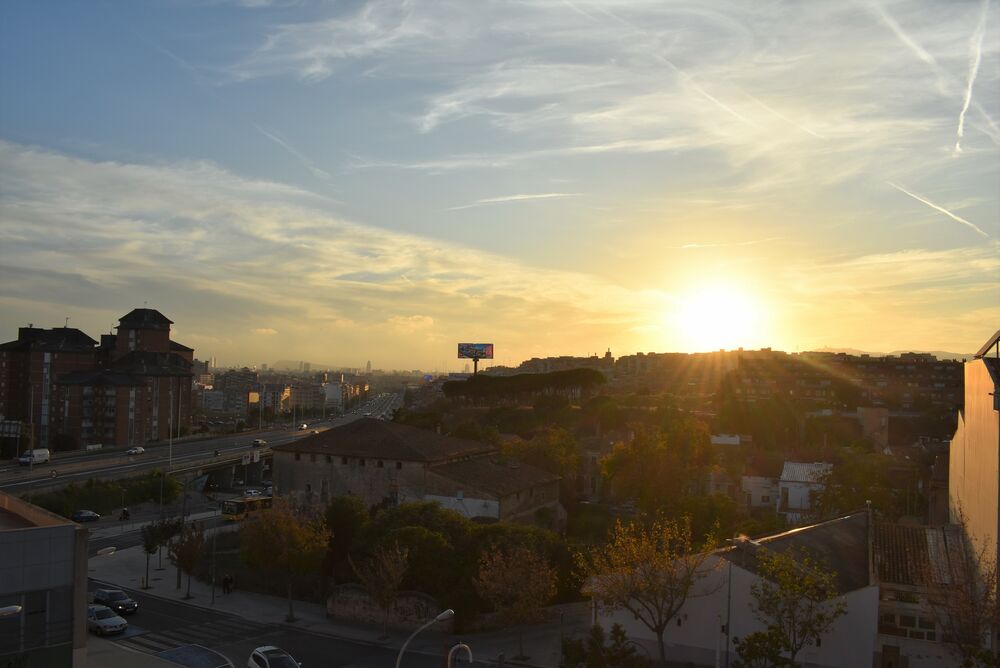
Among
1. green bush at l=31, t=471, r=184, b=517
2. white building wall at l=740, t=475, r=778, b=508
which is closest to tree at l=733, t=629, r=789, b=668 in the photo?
white building wall at l=740, t=475, r=778, b=508

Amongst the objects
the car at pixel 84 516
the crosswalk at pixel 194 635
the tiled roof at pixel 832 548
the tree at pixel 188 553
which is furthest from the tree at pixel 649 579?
the car at pixel 84 516

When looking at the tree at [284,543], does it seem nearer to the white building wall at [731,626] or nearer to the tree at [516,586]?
the tree at [516,586]

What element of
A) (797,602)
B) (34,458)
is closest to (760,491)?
(797,602)

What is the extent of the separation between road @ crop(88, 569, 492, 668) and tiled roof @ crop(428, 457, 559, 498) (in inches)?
556

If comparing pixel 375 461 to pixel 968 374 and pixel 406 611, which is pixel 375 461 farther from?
pixel 968 374

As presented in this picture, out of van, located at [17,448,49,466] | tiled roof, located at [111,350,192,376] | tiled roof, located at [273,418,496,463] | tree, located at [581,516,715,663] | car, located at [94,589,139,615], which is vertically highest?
tiled roof, located at [111,350,192,376]

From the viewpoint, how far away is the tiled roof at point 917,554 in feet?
76.8

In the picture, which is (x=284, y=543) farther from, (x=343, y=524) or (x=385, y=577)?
(x=385, y=577)

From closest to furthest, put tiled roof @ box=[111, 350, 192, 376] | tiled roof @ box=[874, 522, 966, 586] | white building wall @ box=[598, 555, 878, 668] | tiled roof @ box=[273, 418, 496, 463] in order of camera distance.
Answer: white building wall @ box=[598, 555, 878, 668] → tiled roof @ box=[874, 522, 966, 586] → tiled roof @ box=[273, 418, 496, 463] → tiled roof @ box=[111, 350, 192, 376]

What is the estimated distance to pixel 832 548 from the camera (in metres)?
26.8

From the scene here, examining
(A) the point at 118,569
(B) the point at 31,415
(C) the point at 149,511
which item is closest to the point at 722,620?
(A) the point at 118,569

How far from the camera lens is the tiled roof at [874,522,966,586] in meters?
23.4

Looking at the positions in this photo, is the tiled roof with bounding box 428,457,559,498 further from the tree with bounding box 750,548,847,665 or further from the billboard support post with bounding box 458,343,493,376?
the billboard support post with bounding box 458,343,493,376

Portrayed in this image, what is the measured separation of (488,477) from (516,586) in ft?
59.9
